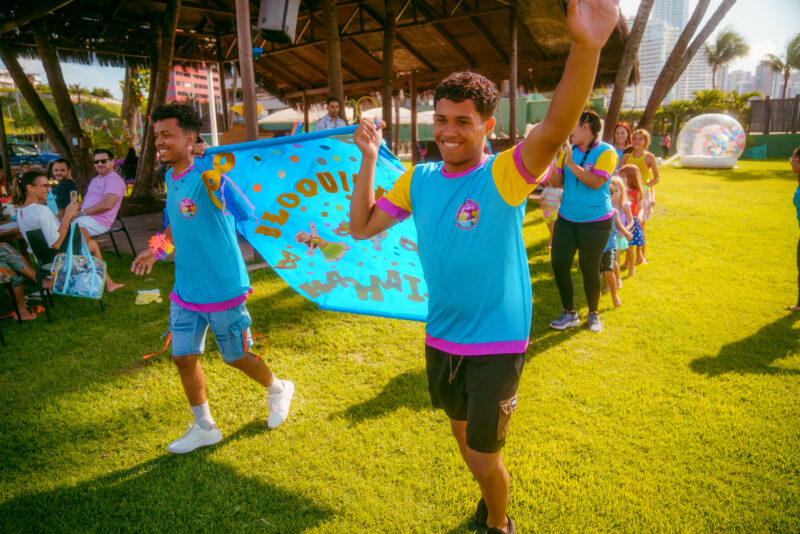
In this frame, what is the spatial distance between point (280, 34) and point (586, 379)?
4778 mm

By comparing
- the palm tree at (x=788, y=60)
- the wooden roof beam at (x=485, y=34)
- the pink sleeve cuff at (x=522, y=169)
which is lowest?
the pink sleeve cuff at (x=522, y=169)

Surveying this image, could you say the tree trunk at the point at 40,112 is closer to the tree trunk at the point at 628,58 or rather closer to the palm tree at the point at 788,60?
the tree trunk at the point at 628,58

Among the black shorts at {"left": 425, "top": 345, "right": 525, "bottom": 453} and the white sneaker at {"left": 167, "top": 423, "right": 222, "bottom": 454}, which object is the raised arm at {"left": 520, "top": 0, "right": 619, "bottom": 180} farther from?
the white sneaker at {"left": 167, "top": 423, "right": 222, "bottom": 454}

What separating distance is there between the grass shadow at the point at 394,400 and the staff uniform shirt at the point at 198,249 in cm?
126

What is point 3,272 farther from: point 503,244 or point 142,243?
point 503,244

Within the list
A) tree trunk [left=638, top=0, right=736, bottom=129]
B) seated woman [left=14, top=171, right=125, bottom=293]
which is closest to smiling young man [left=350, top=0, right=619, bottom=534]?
seated woman [left=14, top=171, right=125, bottom=293]

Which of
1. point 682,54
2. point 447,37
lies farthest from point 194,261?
point 447,37

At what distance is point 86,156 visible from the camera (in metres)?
11.2

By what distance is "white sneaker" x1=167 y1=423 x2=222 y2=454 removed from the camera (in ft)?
10.4

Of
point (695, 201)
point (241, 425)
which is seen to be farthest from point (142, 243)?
point (695, 201)

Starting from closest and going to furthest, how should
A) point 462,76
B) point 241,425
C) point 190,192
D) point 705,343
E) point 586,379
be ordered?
point 462,76 < point 190,192 < point 241,425 < point 586,379 < point 705,343

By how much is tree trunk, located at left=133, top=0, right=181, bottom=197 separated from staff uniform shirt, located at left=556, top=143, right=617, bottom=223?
7783 mm

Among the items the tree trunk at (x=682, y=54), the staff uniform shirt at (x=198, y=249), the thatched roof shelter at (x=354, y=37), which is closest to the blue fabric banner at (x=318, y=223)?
the staff uniform shirt at (x=198, y=249)

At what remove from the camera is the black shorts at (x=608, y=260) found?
17.7ft
